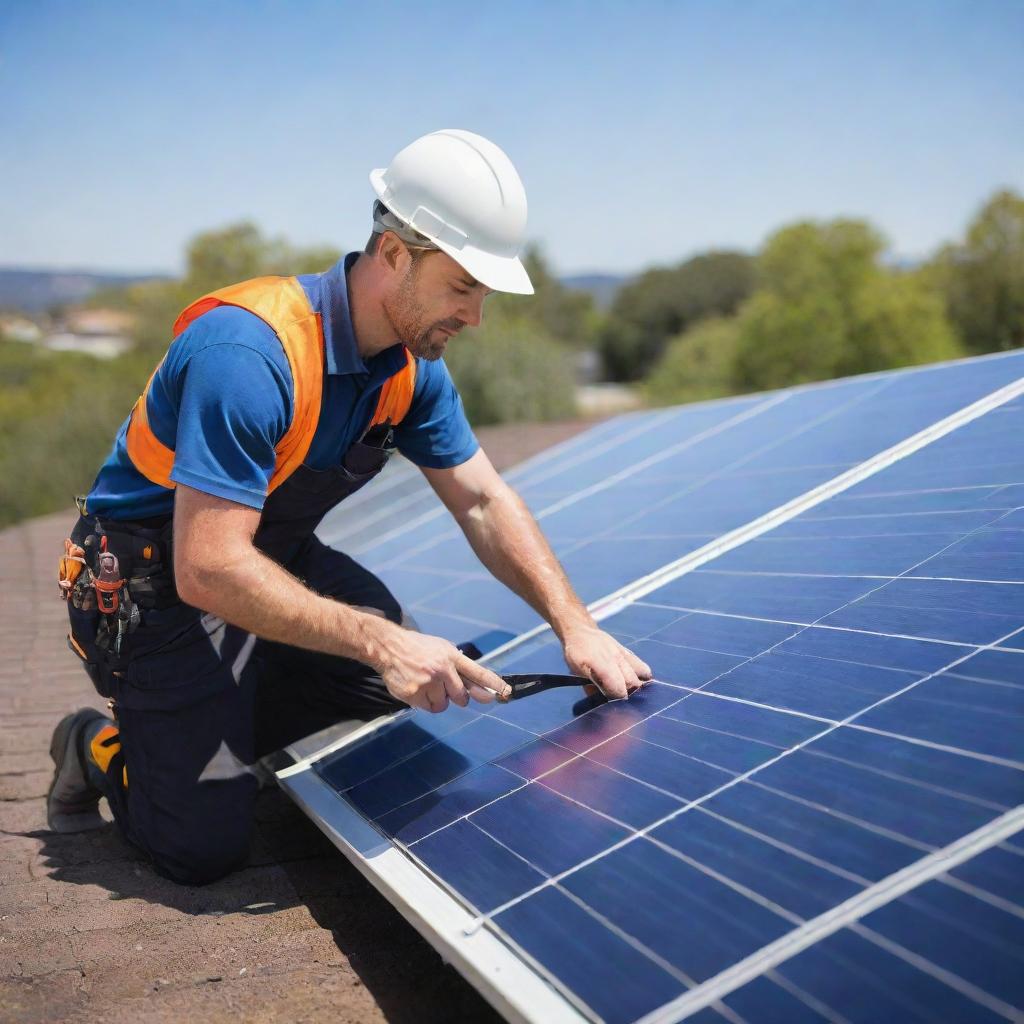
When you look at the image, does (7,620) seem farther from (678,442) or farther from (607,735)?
(607,735)

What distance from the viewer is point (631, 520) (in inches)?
199

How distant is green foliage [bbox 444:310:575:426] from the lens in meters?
29.8

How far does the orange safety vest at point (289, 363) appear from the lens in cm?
330

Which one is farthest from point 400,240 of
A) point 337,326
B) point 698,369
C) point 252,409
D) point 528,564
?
point 698,369

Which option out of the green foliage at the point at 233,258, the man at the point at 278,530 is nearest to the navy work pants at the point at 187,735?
the man at the point at 278,530

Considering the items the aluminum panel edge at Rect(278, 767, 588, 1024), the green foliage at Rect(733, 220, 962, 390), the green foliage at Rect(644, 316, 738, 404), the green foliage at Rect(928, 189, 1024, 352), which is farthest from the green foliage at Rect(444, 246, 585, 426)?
the green foliage at Rect(928, 189, 1024, 352)

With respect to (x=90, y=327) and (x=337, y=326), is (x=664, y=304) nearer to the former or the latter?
(x=337, y=326)

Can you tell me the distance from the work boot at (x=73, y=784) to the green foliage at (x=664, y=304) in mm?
83418

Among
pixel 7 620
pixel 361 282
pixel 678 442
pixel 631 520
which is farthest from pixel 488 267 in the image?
pixel 7 620

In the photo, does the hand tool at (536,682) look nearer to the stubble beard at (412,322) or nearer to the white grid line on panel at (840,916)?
the stubble beard at (412,322)

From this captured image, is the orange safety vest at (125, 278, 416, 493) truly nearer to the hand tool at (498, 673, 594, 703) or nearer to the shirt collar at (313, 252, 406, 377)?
the shirt collar at (313, 252, 406, 377)

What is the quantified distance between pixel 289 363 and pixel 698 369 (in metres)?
59.8

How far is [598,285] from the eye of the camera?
524 feet

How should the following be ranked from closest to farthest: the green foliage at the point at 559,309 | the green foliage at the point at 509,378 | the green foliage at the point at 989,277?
the green foliage at the point at 509,378 < the green foliage at the point at 989,277 < the green foliage at the point at 559,309
